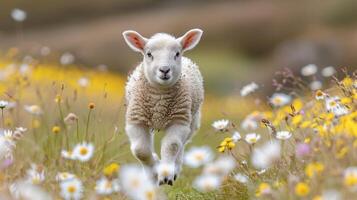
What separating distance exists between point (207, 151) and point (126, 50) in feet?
81.4

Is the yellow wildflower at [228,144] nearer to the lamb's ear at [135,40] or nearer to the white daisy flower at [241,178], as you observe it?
the white daisy flower at [241,178]

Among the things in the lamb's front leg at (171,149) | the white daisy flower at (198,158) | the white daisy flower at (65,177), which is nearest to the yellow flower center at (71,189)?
the white daisy flower at (65,177)

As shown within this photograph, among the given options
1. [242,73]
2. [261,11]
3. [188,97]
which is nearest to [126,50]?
[242,73]

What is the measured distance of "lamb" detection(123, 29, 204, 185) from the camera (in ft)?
19.3

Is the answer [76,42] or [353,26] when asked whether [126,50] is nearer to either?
[76,42]

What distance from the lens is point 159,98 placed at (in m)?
6.13

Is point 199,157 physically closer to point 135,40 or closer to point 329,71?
point 135,40

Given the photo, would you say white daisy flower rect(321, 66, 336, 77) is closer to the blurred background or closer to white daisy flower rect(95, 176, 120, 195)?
white daisy flower rect(95, 176, 120, 195)

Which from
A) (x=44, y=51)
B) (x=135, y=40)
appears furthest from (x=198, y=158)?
(x=44, y=51)

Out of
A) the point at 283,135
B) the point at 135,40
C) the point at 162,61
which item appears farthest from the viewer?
the point at 135,40

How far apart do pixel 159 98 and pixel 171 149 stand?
56 cm

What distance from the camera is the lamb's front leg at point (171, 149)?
17.6 feet

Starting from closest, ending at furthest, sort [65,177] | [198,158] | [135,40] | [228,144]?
[198,158]
[65,177]
[228,144]
[135,40]

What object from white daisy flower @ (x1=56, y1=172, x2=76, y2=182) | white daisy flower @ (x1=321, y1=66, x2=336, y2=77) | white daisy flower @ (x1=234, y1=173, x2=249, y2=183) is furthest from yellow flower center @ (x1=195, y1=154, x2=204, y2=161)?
white daisy flower @ (x1=321, y1=66, x2=336, y2=77)
